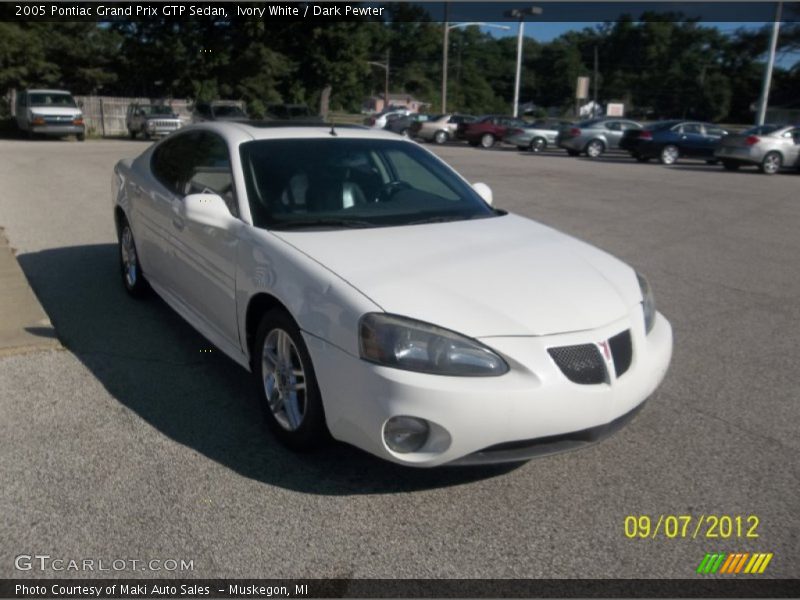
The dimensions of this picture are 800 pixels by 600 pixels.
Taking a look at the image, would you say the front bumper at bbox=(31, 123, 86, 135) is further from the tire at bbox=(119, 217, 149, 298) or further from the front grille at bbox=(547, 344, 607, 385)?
the front grille at bbox=(547, 344, 607, 385)

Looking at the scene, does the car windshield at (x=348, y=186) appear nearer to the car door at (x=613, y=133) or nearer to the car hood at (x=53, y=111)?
the car door at (x=613, y=133)

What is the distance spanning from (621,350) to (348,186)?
193 cm

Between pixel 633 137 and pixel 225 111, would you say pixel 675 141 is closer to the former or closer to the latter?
pixel 633 137

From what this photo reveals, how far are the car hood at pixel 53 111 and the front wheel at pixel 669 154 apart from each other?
22097 millimetres

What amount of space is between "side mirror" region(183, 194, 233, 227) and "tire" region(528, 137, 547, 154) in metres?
29.5

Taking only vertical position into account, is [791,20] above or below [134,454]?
above

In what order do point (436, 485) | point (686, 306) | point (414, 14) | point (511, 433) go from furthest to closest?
point (414, 14)
point (686, 306)
point (436, 485)
point (511, 433)

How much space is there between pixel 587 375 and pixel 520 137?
30625mm

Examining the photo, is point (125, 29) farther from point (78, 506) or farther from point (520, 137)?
point (78, 506)

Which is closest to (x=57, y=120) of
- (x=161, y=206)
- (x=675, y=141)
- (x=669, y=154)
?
(x=669, y=154)

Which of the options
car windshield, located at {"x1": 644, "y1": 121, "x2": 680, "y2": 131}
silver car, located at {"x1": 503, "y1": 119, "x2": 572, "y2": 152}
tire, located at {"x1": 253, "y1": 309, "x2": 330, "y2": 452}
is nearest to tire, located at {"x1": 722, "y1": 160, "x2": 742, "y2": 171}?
car windshield, located at {"x1": 644, "y1": 121, "x2": 680, "y2": 131}

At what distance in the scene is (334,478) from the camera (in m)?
3.52

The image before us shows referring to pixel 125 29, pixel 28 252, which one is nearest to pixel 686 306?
pixel 28 252

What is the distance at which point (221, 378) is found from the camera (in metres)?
4.70
